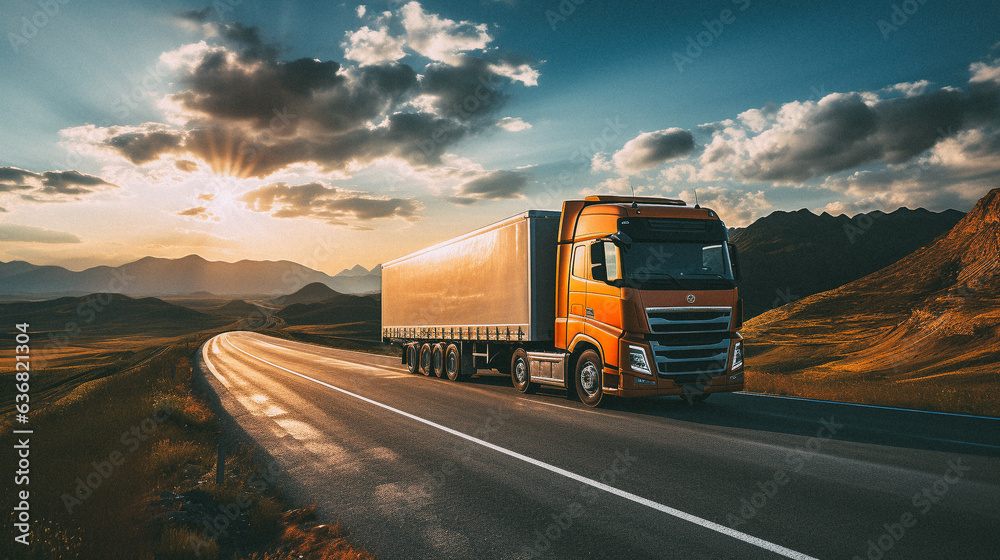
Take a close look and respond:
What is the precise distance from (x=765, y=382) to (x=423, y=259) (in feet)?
40.3

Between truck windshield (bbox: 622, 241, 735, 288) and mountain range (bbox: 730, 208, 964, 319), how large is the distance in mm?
130388

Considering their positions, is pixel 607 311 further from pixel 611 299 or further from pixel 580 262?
pixel 580 262

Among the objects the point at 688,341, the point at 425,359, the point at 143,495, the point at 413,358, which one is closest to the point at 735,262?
the point at 688,341

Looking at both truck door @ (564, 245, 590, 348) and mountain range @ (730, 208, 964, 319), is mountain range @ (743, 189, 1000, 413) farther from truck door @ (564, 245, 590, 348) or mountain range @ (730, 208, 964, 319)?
mountain range @ (730, 208, 964, 319)

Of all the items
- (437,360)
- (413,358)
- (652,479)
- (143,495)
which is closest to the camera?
(143,495)

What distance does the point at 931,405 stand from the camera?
10.2 m

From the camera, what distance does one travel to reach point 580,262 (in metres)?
11.6

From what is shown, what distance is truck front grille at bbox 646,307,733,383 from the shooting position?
9758 millimetres

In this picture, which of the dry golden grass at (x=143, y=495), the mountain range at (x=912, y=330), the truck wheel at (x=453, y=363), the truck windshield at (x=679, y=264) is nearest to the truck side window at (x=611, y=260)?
the truck windshield at (x=679, y=264)

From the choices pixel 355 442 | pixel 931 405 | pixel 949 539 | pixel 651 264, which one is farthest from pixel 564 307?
pixel 949 539

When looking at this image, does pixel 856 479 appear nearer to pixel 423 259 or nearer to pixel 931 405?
pixel 931 405

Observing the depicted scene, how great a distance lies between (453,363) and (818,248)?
186 metres

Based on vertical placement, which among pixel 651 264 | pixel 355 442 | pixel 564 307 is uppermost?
pixel 651 264

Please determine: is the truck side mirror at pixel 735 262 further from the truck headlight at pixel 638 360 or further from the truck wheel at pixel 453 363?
the truck wheel at pixel 453 363
